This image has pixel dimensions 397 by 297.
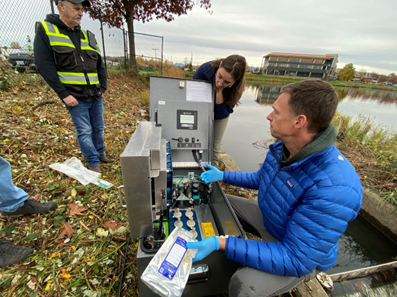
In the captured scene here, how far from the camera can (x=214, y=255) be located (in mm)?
1129

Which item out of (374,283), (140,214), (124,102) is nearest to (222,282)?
(140,214)

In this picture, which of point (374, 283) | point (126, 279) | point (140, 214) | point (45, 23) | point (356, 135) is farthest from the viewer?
point (356, 135)

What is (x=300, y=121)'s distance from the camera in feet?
3.39

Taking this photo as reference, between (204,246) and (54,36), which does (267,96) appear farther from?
(204,246)

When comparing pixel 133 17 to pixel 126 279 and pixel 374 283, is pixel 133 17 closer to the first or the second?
pixel 126 279

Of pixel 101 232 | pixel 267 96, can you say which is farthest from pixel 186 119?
pixel 267 96

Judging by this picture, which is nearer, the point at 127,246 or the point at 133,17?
the point at 127,246

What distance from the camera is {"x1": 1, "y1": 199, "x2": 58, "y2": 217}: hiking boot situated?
1.64 m

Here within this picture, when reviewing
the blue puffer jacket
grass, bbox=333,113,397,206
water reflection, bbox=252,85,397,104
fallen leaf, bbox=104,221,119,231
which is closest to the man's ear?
the blue puffer jacket

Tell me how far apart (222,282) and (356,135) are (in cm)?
587

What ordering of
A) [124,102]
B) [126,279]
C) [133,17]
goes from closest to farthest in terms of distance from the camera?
[126,279] → [124,102] → [133,17]

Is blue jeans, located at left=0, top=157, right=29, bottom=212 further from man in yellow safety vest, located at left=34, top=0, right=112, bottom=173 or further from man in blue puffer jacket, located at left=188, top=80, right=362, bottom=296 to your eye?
man in blue puffer jacket, located at left=188, top=80, right=362, bottom=296

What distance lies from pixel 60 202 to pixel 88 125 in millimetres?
961

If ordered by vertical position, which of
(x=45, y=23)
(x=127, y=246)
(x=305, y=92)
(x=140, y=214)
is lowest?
(x=127, y=246)
